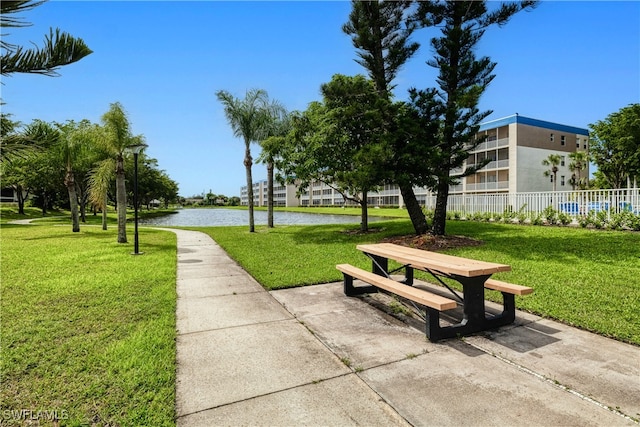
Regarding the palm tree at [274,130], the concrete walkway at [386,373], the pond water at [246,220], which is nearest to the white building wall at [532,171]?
the pond water at [246,220]

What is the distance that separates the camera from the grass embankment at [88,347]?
2.33 meters

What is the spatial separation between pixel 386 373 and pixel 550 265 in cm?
566

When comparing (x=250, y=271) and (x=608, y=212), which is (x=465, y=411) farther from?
(x=608, y=212)

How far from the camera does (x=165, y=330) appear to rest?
12.2 feet

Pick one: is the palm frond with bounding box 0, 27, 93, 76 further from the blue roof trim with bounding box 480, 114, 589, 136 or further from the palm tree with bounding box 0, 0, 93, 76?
the blue roof trim with bounding box 480, 114, 589, 136

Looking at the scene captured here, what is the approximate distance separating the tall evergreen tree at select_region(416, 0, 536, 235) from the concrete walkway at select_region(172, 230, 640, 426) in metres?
7.15

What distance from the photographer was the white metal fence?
37.2ft

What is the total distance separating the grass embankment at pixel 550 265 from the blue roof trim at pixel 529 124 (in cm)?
2918

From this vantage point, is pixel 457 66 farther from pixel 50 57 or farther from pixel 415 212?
pixel 50 57

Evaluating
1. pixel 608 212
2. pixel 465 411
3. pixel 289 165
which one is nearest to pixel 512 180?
pixel 608 212

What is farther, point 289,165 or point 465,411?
point 289,165

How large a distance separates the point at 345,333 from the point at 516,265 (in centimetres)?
489

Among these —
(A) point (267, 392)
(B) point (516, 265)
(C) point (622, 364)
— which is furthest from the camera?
(B) point (516, 265)

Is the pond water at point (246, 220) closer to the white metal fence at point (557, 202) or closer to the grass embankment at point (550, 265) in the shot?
the white metal fence at point (557, 202)
